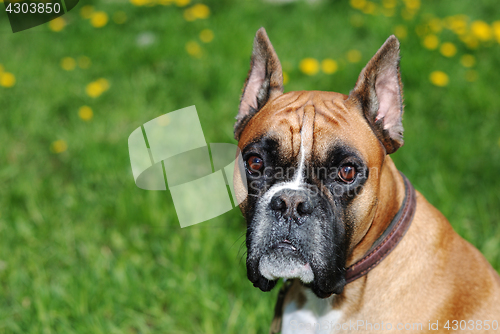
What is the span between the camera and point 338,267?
2.29 m

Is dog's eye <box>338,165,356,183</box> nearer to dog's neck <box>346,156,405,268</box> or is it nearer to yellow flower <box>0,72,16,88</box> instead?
dog's neck <box>346,156,405,268</box>

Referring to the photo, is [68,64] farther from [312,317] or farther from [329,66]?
[312,317]

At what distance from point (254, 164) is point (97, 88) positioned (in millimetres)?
4086

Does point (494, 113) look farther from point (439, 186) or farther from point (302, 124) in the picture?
point (302, 124)

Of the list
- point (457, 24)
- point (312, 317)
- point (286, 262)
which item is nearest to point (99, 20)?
point (457, 24)

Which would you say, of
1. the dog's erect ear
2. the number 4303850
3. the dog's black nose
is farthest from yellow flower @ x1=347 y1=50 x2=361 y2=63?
the number 4303850

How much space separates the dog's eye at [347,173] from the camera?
2.33m

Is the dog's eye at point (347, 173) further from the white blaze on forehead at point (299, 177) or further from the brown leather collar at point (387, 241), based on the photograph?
the brown leather collar at point (387, 241)

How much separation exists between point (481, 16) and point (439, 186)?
454cm

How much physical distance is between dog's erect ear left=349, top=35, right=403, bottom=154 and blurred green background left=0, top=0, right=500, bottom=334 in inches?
39.2

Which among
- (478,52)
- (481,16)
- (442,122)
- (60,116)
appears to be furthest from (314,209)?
(481,16)

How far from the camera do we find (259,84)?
274 cm

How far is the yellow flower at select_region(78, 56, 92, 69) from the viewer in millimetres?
6605

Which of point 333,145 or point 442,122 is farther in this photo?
point 442,122
